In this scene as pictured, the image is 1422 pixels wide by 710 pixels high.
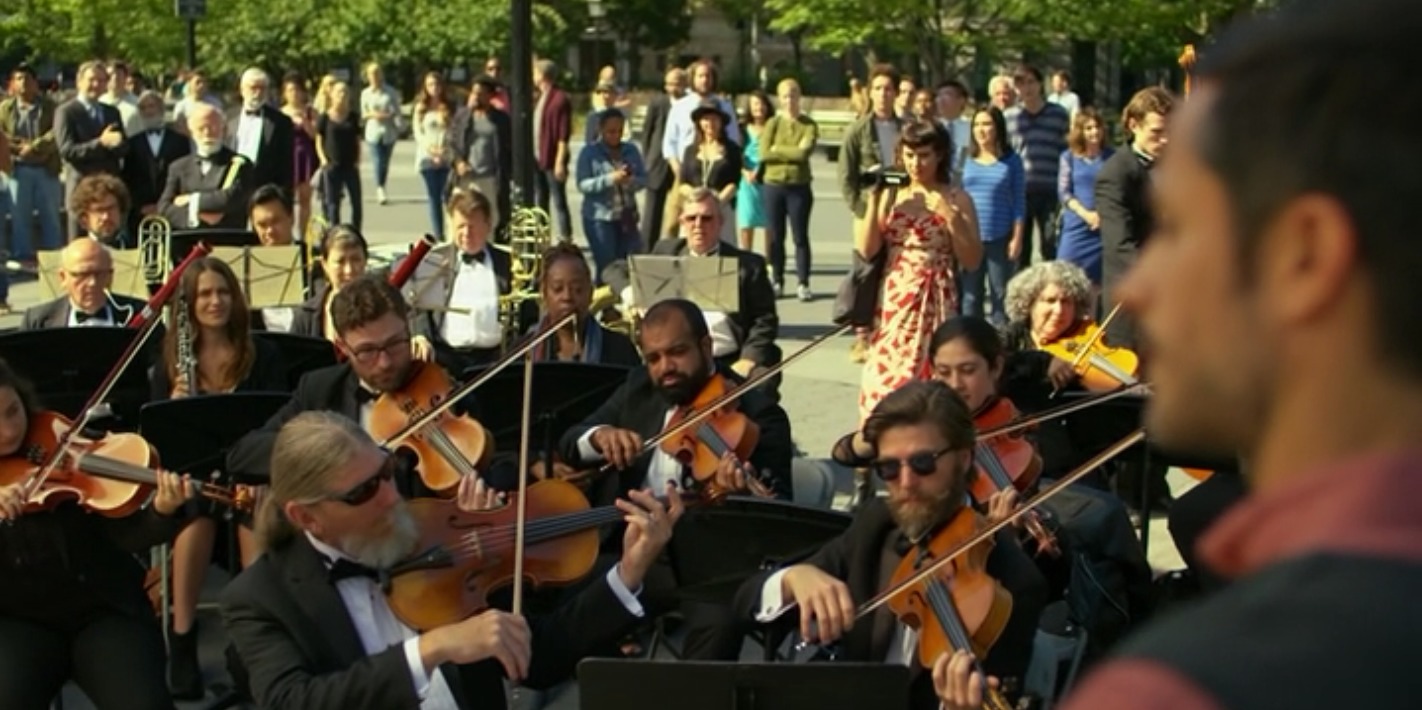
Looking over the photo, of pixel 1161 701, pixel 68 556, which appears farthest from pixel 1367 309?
pixel 68 556

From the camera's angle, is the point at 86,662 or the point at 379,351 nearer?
the point at 86,662

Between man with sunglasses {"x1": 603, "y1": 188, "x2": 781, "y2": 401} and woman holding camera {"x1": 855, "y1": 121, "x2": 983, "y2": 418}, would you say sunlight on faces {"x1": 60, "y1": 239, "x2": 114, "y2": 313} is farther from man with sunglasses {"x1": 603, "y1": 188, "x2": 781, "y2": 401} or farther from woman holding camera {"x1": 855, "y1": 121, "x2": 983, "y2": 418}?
woman holding camera {"x1": 855, "y1": 121, "x2": 983, "y2": 418}

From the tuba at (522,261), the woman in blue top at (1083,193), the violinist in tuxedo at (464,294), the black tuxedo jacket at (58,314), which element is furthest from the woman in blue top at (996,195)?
the black tuxedo jacket at (58,314)

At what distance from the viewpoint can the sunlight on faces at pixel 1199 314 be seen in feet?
3.16

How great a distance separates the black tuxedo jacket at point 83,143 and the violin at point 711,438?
712 centimetres

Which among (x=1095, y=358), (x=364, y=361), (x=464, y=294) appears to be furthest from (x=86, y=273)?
(x=1095, y=358)

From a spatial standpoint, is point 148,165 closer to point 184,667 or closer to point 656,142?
point 656,142

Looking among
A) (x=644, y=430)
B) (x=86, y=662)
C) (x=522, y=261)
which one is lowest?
(x=86, y=662)

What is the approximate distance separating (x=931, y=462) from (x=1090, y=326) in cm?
275

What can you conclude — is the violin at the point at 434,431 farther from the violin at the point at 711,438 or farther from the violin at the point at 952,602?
the violin at the point at 952,602

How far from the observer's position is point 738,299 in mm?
7789

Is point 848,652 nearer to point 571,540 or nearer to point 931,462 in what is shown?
point 931,462

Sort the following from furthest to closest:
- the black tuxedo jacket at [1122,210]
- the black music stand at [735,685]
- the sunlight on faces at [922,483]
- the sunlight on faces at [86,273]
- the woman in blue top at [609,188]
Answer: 1. the woman in blue top at [609,188]
2. the black tuxedo jacket at [1122,210]
3. the sunlight on faces at [86,273]
4. the sunlight on faces at [922,483]
5. the black music stand at [735,685]

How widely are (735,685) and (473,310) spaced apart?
433cm
